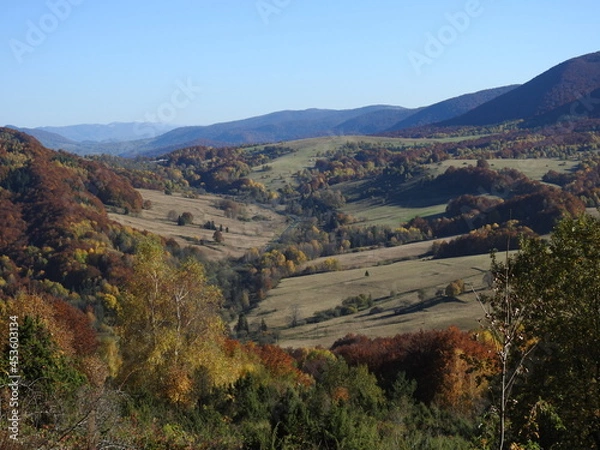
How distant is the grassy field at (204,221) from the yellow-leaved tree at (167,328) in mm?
94827

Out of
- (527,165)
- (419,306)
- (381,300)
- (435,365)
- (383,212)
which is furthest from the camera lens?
(527,165)

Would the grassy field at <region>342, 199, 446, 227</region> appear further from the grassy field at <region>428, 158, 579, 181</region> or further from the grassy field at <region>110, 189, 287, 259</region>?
the grassy field at <region>428, 158, 579, 181</region>

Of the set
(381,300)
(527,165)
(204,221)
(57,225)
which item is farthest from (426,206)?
(57,225)

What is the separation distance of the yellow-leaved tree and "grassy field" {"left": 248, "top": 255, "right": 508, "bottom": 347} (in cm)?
3767

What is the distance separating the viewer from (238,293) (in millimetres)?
94750

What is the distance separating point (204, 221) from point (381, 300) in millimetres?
86326

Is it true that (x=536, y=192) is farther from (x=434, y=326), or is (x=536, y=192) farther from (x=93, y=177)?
(x=93, y=177)

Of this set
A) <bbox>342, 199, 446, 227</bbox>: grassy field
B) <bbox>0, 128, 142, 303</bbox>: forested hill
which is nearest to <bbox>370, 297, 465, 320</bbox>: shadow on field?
<bbox>0, 128, 142, 303</bbox>: forested hill

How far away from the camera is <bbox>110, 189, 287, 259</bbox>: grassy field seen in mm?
132750

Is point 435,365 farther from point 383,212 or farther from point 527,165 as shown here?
point 527,165

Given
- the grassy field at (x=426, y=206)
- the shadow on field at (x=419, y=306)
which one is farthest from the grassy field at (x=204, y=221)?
the shadow on field at (x=419, y=306)

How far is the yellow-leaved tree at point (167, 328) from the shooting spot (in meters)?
25.6

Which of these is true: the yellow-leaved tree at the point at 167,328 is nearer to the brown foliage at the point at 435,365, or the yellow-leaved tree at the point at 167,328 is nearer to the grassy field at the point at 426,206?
the brown foliage at the point at 435,365

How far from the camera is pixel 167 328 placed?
1043 inches
